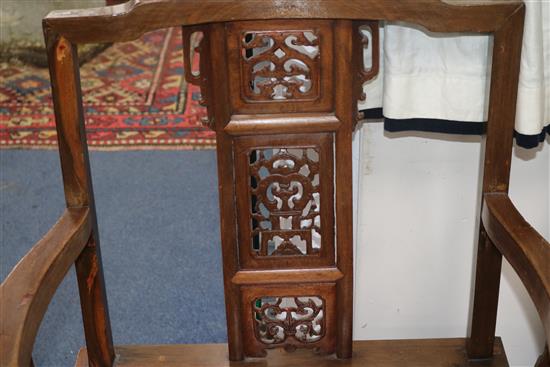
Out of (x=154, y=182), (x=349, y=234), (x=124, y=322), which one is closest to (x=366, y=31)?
(x=349, y=234)

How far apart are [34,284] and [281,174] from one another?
0.38 meters

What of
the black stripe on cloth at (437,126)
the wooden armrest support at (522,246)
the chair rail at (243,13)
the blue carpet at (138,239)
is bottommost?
the blue carpet at (138,239)

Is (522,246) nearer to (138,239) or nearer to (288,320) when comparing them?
(288,320)

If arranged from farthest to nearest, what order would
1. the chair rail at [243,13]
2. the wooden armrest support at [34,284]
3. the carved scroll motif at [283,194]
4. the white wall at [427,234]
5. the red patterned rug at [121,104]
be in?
the red patterned rug at [121,104] < the white wall at [427,234] < the carved scroll motif at [283,194] < the chair rail at [243,13] < the wooden armrest support at [34,284]

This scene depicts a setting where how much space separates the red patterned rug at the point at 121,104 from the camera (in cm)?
291

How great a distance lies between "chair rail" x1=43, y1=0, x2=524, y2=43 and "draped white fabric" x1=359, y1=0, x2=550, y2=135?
0.15 meters

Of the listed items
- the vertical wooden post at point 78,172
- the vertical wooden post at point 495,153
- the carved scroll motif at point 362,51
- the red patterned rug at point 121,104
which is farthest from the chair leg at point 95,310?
the red patterned rug at point 121,104

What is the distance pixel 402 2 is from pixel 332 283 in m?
0.42

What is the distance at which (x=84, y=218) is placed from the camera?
107cm

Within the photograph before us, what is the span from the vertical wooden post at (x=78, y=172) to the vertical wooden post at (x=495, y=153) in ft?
1.79

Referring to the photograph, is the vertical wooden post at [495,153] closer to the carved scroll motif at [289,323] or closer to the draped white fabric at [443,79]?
the draped white fabric at [443,79]

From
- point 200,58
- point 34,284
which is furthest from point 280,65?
point 34,284

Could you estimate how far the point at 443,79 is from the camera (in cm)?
122

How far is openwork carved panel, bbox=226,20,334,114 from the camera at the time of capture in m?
1.03
